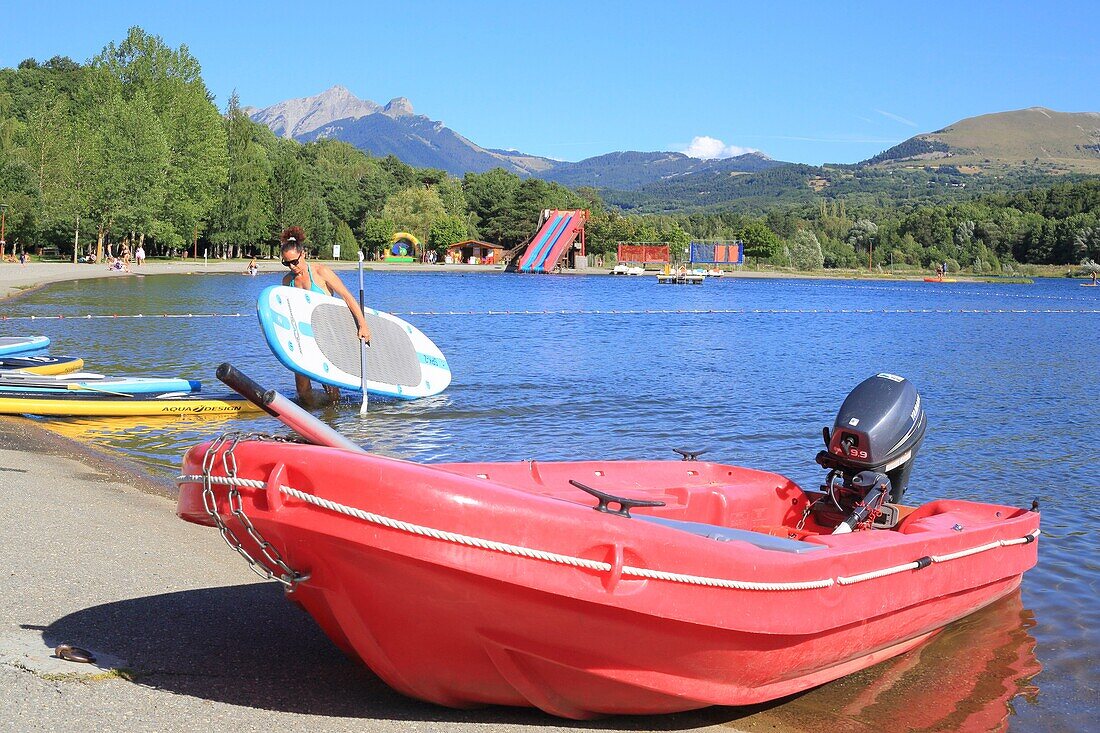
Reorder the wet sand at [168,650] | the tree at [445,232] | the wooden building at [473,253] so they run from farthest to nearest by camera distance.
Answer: the tree at [445,232], the wooden building at [473,253], the wet sand at [168,650]

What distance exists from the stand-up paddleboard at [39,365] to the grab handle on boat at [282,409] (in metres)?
11.9

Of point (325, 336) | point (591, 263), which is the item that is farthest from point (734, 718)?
point (591, 263)

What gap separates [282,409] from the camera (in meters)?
4.38

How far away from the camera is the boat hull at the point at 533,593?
13.4 feet

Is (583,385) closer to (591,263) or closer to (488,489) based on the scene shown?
(488,489)

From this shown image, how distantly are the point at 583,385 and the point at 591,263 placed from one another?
112 m

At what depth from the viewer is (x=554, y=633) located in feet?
14.2

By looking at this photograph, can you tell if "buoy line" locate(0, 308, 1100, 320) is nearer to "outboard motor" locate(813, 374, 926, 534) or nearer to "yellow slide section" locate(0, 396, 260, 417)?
"yellow slide section" locate(0, 396, 260, 417)

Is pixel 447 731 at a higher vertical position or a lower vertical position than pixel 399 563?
lower

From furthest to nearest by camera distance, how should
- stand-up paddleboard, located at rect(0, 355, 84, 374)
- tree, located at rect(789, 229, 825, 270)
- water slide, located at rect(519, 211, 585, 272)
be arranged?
1. tree, located at rect(789, 229, 825, 270)
2. water slide, located at rect(519, 211, 585, 272)
3. stand-up paddleboard, located at rect(0, 355, 84, 374)

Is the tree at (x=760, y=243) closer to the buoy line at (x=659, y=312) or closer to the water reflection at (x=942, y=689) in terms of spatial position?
the buoy line at (x=659, y=312)

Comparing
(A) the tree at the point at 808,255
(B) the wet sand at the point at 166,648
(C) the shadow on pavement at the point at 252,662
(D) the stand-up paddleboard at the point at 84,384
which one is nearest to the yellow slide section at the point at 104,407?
(D) the stand-up paddleboard at the point at 84,384

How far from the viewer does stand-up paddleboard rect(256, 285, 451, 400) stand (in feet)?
44.6

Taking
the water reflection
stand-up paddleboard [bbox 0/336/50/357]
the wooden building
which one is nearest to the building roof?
the wooden building
